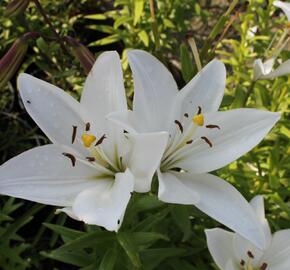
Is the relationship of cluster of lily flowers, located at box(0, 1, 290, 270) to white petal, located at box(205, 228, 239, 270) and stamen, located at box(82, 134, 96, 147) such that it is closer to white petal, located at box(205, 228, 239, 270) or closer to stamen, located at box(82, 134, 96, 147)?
stamen, located at box(82, 134, 96, 147)

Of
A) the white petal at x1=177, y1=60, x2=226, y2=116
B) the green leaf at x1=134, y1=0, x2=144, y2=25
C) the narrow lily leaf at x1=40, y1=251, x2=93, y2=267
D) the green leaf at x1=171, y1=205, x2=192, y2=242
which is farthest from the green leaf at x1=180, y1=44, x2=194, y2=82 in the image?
the green leaf at x1=134, y1=0, x2=144, y2=25

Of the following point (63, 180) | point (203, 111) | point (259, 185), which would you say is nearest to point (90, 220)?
point (63, 180)

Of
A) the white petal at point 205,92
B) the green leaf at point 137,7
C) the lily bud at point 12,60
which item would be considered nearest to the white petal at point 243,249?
the white petal at point 205,92

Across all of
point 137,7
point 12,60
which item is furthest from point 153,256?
point 137,7

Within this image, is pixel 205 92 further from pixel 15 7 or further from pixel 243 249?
pixel 15 7

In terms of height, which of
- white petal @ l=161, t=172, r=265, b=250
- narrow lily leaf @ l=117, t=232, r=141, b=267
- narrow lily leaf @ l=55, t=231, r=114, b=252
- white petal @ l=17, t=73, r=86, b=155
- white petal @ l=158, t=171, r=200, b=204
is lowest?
narrow lily leaf @ l=55, t=231, r=114, b=252

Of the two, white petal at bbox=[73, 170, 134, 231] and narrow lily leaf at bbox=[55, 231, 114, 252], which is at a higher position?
white petal at bbox=[73, 170, 134, 231]

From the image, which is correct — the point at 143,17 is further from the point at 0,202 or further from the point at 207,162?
the point at 207,162
